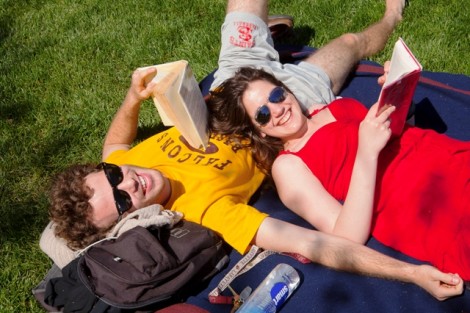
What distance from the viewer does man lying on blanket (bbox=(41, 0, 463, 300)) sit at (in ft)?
9.87

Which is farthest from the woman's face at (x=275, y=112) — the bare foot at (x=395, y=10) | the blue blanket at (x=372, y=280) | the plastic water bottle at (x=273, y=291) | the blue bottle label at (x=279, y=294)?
the bare foot at (x=395, y=10)

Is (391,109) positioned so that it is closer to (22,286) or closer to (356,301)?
(356,301)

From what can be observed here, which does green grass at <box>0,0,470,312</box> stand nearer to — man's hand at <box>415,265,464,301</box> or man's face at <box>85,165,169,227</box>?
man's face at <box>85,165,169,227</box>

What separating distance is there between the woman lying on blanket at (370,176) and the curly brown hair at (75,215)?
108 centimetres

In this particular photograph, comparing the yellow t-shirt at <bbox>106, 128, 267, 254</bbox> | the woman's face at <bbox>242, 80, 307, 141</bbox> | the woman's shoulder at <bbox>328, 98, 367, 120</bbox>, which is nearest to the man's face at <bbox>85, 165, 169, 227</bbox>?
the yellow t-shirt at <bbox>106, 128, 267, 254</bbox>

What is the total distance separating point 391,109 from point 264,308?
1246mm

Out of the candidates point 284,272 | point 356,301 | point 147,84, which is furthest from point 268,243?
point 147,84

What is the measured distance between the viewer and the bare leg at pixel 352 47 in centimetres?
440

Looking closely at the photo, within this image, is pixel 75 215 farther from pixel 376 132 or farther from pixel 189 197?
pixel 376 132

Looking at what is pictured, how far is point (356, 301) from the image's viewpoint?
2953 millimetres

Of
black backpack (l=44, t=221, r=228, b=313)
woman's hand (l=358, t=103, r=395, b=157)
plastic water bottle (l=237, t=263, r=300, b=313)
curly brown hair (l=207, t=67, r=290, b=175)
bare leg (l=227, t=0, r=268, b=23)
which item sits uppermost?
bare leg (l=227, t=0, r=268, b=23)

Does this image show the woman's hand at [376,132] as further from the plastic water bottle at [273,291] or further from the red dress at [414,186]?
the plastic water bottle at [273,291]

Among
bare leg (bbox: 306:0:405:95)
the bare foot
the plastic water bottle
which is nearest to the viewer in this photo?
the plastic water bottle

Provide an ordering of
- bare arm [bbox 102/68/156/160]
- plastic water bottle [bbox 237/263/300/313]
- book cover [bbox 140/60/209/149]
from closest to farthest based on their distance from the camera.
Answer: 1. plastic water bottle [bbox 237/263/300/313]
2. book cover [bbox 140/60/209/149]
3. bare arm [bbox 102/68/156/160]
